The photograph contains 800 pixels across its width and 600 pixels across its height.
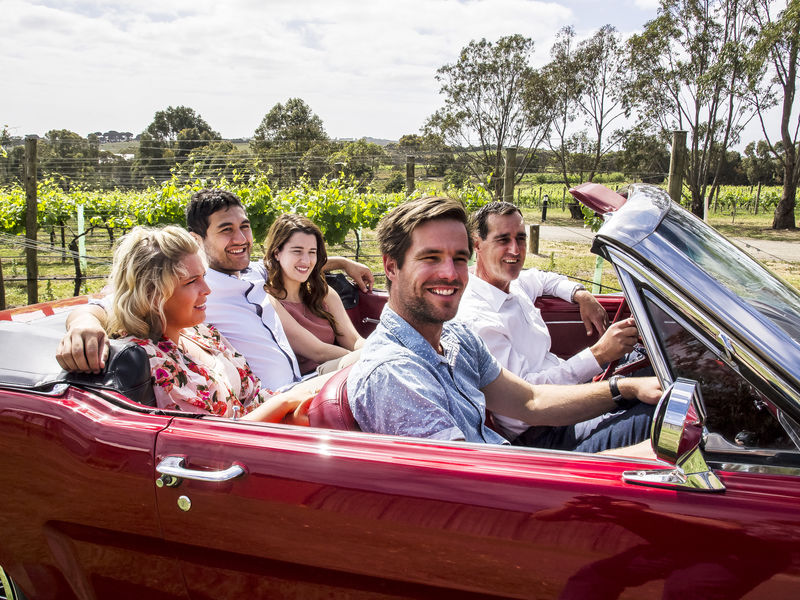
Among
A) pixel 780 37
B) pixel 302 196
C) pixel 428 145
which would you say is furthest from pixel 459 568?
pixel 428 145

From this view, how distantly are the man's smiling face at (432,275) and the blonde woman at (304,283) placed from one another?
145 cm

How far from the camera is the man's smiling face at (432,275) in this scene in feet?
5.55

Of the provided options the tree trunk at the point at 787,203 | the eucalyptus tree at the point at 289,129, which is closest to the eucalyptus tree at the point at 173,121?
the eucalyptus tree at the point at 289,129

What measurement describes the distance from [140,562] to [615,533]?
114 centimetres

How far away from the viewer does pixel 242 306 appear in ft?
9.20

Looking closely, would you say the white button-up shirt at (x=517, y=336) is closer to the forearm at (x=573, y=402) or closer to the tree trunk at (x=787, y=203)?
the forearm at (x=573, y=402)

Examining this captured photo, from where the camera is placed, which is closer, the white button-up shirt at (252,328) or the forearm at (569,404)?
the forearm at (569,404)

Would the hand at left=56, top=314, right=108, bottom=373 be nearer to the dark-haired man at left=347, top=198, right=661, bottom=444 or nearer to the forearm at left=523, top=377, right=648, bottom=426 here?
the dark-haired man at left=347, top=198, right=661, bottom=444

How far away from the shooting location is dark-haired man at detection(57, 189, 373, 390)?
2.71 m

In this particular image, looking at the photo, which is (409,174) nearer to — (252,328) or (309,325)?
(309,325)

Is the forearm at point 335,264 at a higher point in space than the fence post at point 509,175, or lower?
lower

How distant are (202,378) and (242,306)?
2.86 ft

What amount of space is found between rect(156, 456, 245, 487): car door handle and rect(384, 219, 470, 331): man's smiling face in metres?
0.70

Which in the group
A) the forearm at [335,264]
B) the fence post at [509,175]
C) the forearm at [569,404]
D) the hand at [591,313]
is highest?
the fence post at [509,175]
